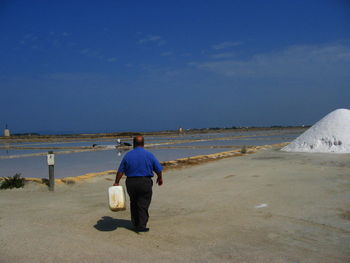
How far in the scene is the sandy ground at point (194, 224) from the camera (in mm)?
3710

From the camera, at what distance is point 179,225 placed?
15.8 feet

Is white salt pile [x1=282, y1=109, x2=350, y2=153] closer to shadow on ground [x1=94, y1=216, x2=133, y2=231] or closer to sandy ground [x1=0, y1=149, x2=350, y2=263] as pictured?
sandy ground [x1=0, y1=149, x2=350, y2=263]

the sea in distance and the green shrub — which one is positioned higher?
the green shrub

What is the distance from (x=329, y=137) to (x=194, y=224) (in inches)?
490

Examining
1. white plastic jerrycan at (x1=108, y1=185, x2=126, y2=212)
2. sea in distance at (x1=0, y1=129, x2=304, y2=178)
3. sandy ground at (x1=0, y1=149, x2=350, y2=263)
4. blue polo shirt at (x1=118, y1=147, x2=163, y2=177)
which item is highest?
blue polo shirt at (x1=118, y1=147, x2=163, y2=177)

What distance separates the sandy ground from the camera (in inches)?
146

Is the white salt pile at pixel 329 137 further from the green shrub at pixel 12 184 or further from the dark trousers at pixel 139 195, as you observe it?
the dark trousers at pixel 139 195

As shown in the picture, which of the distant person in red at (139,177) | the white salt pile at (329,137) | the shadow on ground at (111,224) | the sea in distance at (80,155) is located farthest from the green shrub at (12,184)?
the white salt pile at (329,137)

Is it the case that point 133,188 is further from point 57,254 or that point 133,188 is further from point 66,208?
point 66,208

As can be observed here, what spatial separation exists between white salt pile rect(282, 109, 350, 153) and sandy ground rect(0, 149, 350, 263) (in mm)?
6910

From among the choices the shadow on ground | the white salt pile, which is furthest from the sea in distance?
the shadow on ground

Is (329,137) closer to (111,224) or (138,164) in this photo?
(111,224)

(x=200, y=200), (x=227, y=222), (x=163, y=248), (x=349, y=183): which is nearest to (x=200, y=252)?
(x=163, y=248)

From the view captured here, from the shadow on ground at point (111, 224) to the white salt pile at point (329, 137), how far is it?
12038 millimetres
